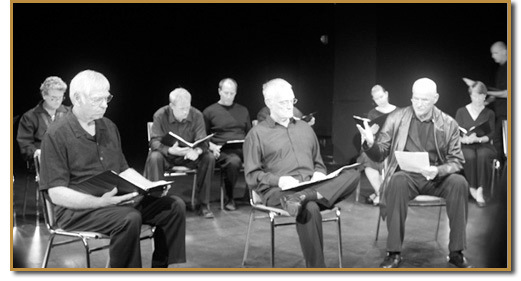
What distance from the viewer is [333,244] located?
162 inches

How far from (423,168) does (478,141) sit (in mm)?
2091

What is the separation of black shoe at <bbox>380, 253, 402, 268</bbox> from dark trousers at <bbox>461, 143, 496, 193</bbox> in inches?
88.9

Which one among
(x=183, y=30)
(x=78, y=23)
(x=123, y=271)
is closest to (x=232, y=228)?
(x=123, y=271)

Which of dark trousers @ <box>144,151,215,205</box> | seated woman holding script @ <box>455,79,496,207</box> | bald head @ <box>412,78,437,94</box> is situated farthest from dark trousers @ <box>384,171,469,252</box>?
seated woman holding script @ <box>455,79,496,207</box>

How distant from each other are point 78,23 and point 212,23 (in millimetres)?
2150

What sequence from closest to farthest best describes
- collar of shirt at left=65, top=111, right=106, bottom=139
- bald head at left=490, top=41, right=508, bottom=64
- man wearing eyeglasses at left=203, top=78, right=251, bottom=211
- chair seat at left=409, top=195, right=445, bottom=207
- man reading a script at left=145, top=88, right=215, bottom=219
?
1. collar of shirt at left=65, top=111, right=106, bottom=139
2. chair seat at left=409, top=195, right=445, bottom=207
3. bald head at left=490, top=41, right=508, bottom=64
4. man reading a script at left=145, top=88, right=215, bottom=219
5. man wearing eyeglasses at left=203, top=78, right=251, bottom=211

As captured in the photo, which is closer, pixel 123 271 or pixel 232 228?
pixel 123 271

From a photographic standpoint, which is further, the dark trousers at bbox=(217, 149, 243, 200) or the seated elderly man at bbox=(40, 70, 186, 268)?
the dark trousers at bbox=(217, 149, 243, 200)

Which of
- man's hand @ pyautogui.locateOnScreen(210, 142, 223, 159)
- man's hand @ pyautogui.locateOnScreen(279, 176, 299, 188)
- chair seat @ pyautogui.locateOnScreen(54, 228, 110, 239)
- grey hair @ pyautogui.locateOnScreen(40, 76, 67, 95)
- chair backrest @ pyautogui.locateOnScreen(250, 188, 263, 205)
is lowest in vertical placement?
chair seat @ pyautogui.locateOnScreen(54, 228, 110, 239)

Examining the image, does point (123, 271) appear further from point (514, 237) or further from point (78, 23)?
point (78, 23)

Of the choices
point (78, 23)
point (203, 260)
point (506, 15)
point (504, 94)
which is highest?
point (78, 23)

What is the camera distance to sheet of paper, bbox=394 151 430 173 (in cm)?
365

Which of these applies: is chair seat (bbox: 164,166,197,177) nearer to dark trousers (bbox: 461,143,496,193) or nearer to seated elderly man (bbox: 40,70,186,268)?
seated elderly man (bbox: 40,70,186,268)

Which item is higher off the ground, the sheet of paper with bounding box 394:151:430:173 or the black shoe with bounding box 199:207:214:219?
the sheet of paper with bounding box 394:151:430:173
